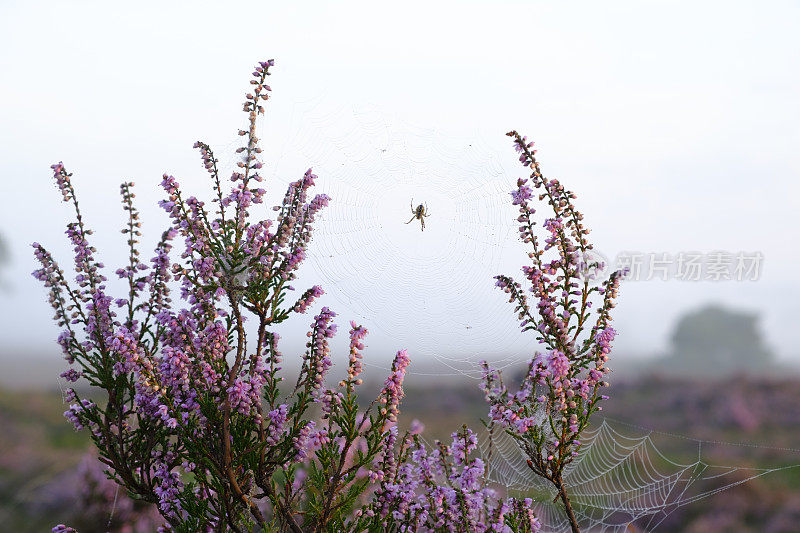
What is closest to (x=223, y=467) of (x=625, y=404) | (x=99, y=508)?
(x=99, y=508)

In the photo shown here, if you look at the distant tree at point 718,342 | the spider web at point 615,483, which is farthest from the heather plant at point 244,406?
the distant tree at point 718,342

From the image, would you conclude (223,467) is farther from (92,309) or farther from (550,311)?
(550,311)

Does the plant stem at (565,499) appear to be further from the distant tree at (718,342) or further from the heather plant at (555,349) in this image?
the distant tree at (718,342)

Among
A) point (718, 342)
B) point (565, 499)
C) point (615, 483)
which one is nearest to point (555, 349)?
point (565, 499)

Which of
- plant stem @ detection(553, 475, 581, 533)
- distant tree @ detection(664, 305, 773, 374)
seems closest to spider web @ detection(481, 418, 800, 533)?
plant stem @ detection(553, 475, 581, 533)

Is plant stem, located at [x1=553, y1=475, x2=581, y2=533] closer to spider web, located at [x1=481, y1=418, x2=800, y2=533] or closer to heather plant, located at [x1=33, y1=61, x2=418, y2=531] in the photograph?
heather plant, located at [x1=33, y1=61, x2=418, y2=531]

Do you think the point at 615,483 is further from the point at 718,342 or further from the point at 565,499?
the point at 718,342
